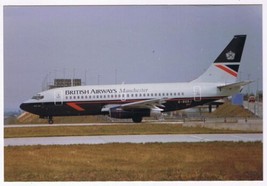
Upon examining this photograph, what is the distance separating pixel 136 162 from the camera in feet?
21.5

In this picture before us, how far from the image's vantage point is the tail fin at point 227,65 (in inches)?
303

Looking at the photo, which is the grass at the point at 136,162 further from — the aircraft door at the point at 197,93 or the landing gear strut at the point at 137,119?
the aircraft door at the point at 197,93

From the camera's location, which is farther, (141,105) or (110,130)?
(141,105)

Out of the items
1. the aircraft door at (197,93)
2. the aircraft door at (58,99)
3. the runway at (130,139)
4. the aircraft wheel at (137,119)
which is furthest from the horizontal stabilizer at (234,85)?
the aircraft door at (58,99)

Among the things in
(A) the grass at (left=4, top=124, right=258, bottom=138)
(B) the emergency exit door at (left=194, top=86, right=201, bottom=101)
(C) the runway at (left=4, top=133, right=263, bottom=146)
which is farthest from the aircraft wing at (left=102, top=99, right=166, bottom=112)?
(C) the runway at (left=4, top=133, right=263, bottom=146)

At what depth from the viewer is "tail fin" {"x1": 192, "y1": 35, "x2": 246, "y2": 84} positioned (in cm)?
768

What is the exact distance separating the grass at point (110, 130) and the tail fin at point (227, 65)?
1082 mm

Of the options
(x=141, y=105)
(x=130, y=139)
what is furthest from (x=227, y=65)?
(x=141, y=105)

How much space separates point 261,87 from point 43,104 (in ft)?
20.7

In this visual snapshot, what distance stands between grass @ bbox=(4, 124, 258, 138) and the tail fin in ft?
3.55

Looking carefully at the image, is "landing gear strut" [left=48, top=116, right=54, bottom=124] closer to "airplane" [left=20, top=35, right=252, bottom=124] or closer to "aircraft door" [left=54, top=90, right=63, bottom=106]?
"airplane" [left=20, top=35, right=252, bottom=124]

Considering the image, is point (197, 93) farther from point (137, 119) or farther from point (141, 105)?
point (137, 119)

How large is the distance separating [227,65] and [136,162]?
3.70 meters
